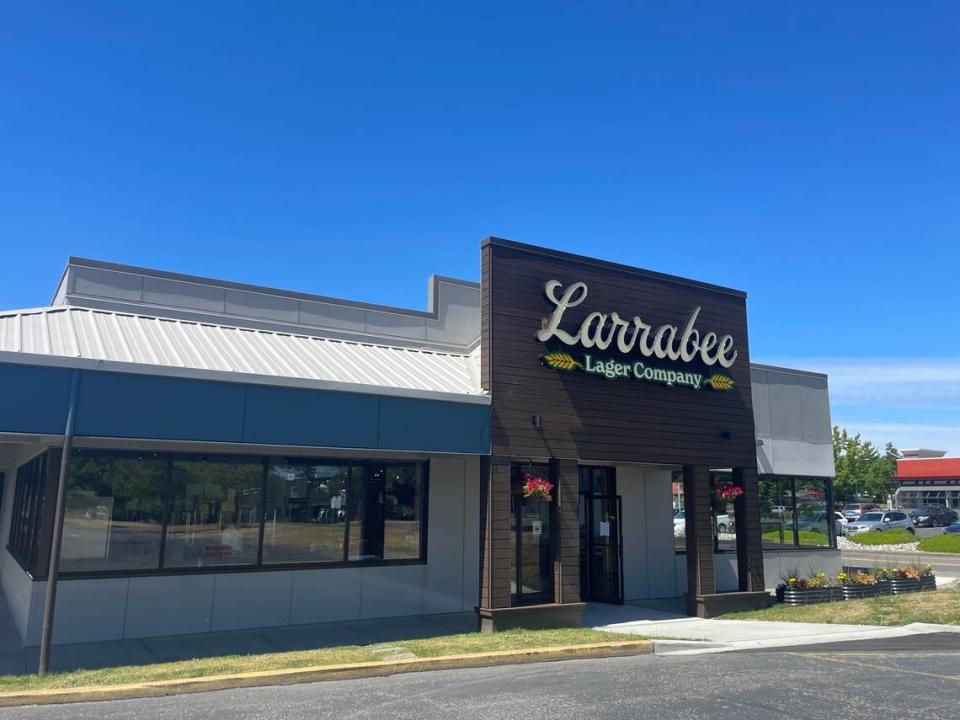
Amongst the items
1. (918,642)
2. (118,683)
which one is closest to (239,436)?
(118,683)

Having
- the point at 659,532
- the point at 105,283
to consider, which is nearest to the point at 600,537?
the point at 659,532

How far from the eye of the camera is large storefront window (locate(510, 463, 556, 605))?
44.7ft

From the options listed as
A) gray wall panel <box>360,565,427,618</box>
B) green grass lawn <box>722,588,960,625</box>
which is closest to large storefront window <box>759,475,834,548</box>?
green grass lawn <box>722,588,960,625</box>

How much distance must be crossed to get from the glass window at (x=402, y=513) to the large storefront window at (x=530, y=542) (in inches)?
71.4

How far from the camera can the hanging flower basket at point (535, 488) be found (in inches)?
522

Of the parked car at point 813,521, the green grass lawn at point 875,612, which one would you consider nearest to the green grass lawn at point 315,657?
the green grass lawn at point 875,612

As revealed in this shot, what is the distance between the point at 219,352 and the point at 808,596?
12.6 m

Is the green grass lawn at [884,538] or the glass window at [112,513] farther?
the green grass lawn at [884,538]

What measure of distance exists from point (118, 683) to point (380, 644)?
3.69 m

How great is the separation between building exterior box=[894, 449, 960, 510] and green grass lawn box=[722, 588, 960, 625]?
209 ft

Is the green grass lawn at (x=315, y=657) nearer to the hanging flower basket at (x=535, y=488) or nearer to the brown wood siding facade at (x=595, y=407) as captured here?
the brown wood siding facade at (x=595, y=407)

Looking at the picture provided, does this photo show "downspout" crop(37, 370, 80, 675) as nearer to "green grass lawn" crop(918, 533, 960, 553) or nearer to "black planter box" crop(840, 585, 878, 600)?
"black planter box" crop(840, 585, 878, 600)

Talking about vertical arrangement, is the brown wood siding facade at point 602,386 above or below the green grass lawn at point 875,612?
above

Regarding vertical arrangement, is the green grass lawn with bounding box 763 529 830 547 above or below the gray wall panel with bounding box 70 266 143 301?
below
